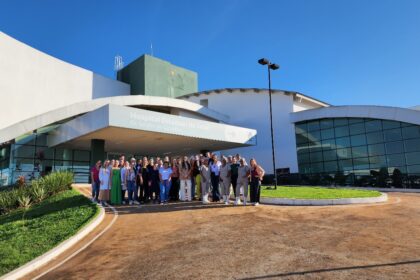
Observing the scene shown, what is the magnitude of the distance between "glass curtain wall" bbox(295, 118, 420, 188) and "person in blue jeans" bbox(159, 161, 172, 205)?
59.2 feet

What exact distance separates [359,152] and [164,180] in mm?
18866

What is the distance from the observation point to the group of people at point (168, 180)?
12.2 meters

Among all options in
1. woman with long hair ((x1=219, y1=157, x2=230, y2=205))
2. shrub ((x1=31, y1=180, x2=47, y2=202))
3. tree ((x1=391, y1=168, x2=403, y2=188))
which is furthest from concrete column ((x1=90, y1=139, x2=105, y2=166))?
tree ((x1=391, y1=168, x2=403, y2=188))

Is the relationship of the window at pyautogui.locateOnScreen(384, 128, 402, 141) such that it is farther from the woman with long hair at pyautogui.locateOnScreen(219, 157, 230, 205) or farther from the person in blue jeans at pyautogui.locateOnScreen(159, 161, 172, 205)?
the person in blue jeans at pyautogui.locateOnScreen(159, 161, 172, 205)

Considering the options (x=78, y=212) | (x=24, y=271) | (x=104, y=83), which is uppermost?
(x=104, y=83)

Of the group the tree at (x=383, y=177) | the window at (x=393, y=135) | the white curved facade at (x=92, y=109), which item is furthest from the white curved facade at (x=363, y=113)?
the white curved facade at (x=92, y=109)

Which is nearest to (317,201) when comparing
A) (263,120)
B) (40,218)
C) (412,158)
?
(40,218)

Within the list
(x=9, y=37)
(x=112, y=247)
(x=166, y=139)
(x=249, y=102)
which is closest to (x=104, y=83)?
(x=9, y=37)

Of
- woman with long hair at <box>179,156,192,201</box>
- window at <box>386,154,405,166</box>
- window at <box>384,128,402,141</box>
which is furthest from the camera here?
window at <box>384,128,402,141</box>

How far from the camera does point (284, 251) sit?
6.13 m

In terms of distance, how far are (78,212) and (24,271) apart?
4801 mm

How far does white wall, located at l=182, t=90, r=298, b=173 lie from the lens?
30469mm

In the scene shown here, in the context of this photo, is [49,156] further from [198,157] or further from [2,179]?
[198,157]

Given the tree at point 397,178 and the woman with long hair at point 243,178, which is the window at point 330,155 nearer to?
the tree at point 397,178
